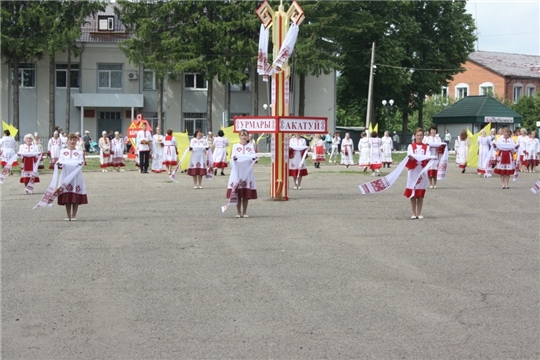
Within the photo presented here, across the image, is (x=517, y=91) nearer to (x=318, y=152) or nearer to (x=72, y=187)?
(x=318, y=152)

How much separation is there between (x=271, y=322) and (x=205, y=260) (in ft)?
12.4

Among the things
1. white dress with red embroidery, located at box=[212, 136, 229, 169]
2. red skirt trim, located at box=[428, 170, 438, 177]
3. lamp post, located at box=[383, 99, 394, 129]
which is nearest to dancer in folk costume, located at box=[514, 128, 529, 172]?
red skirt trim, located at box=[428, 170, 438, 177]

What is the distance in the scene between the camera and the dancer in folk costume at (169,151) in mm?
33375

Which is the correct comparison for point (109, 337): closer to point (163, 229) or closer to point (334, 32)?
point (163, 229)

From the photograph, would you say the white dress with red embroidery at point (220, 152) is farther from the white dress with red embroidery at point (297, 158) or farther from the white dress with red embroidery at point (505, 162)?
the white dress with red embroidery at point (505, 162)

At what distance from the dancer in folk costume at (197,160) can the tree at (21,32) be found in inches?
1221

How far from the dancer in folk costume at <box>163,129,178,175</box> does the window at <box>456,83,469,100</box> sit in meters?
61.4

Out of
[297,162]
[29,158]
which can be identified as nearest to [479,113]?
[297,162]

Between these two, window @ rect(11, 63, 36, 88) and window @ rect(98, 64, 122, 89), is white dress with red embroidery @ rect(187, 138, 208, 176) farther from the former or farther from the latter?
window @ rect(11, 63, 36, 88)

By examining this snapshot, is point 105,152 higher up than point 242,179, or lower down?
higher up

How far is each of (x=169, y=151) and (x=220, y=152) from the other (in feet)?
8.63

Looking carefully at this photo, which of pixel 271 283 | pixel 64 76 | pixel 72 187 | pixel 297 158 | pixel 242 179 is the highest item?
pixel 64 76

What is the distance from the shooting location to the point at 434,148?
79.6 ft

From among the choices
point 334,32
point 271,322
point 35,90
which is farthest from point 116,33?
point 271,322
